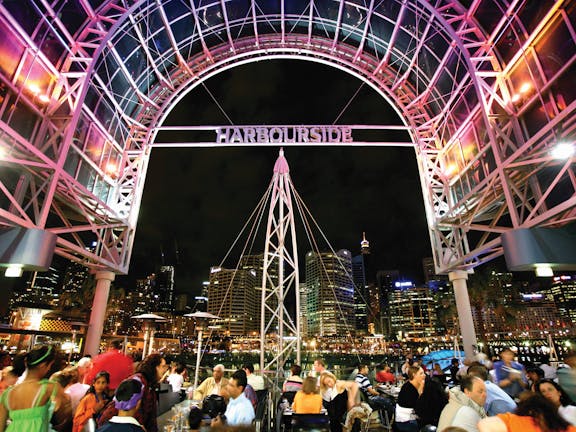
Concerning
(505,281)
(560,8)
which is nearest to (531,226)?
(560,8)

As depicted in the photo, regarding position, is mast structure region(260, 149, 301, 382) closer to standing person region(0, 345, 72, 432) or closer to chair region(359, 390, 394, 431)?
chair region(359, 390, 394, 431)

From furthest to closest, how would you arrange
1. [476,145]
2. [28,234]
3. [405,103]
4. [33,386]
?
[405,103] < [476,145] < [28,234] < [33,386]

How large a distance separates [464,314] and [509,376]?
8538 mm

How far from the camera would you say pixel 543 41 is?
31.9ft

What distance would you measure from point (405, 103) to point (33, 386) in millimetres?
18482

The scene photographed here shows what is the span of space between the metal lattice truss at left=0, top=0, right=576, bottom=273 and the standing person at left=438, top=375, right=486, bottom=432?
6.78m

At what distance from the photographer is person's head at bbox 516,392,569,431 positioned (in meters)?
2.68

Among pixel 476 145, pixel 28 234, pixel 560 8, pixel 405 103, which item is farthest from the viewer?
pixel 405 103

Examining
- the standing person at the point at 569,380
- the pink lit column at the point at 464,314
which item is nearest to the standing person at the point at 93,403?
the standing person at the point at 569,380

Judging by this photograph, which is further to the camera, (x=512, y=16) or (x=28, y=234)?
(x=512, y=16)

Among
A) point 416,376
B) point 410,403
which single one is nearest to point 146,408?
point 410,403

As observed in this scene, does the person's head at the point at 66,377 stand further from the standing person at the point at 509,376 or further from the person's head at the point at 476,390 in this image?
the standing person at the point at 509,376

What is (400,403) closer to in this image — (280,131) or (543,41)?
(543,41)

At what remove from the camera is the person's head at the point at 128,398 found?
298cm
